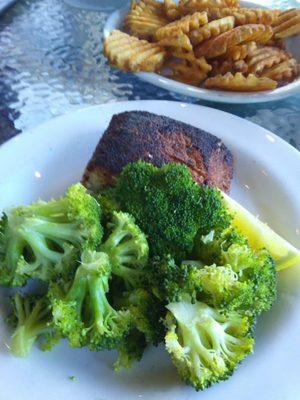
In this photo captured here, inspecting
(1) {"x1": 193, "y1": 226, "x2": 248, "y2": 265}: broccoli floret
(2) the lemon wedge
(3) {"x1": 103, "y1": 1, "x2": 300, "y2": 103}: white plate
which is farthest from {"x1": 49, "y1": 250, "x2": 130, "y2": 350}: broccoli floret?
(3) {"x1": 103, "y1": 1, "x2": 300, "y2": 103}: white plate

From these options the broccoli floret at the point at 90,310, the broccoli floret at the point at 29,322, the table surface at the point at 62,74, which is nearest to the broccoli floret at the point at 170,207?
the broccoli floret at the point at 90,310

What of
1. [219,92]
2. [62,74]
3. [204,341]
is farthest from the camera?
[62,74]

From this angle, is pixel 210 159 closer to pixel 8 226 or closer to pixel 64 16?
pixel 8 226

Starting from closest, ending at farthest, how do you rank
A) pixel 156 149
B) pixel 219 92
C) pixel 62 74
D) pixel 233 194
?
1. pixel 156 149
2. pixel 233 194
3. pixel 219 92
4. pixel 62 74

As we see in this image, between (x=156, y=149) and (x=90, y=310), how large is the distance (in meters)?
0.48

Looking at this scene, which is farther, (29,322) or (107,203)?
(107,203)

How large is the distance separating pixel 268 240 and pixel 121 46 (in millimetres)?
1011

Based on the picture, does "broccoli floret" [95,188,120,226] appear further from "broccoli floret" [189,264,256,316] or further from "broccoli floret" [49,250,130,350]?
"broccoli floret" [189,264,256,316]

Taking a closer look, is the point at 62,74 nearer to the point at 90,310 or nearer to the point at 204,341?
the point at 90,310

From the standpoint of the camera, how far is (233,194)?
1421mm

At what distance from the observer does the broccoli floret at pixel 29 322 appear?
38.6 inches

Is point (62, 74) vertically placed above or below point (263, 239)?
below

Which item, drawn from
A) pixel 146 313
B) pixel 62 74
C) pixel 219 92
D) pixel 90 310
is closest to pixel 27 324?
pixel 90 310

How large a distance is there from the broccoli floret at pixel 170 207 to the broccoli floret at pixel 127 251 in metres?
0.05
